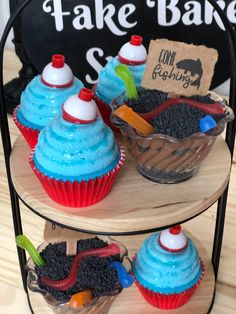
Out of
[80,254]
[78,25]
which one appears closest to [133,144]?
[80,254]

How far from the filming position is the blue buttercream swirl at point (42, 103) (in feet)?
2.23

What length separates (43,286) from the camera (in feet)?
2.41

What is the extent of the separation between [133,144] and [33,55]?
2.14ft

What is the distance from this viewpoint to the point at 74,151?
595mm

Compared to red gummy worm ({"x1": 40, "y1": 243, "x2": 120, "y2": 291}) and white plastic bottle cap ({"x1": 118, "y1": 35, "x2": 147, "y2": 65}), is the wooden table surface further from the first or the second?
white plastic bottle cap ({"x1": 118, "y1": 35, "x2": 147, "y2": 65})

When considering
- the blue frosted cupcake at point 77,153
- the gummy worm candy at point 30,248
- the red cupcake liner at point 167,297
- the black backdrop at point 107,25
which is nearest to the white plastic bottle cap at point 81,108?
the blue frosted cupcake at point 77,153

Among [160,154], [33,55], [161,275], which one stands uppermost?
[160,154]

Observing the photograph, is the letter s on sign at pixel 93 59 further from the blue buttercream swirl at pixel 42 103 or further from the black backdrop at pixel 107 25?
the blue buttercream swirl at pixel 42 103

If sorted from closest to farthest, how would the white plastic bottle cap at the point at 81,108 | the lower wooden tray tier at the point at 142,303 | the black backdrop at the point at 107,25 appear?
the white plastic bottle cap at the point at 81,108 < the lower wooden tray tier at the point at 142,303 < the black backdrop at the point at 107,25

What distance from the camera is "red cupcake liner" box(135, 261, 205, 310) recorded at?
2.61 ft

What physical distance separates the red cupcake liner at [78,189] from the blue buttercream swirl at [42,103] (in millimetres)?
60

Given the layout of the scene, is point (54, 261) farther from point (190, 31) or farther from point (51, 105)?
point (190, 31)

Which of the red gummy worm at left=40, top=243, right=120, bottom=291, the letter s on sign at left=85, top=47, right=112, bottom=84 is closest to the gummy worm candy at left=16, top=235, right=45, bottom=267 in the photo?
the red gummy worm at left=40, top=243, right=120, bottom=291

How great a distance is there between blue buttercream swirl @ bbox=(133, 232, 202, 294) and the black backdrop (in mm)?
568
